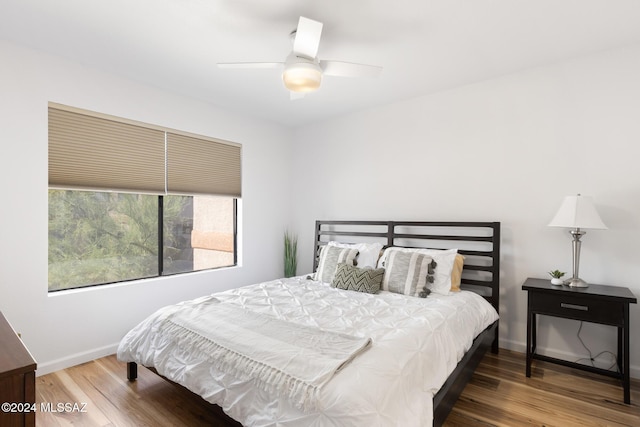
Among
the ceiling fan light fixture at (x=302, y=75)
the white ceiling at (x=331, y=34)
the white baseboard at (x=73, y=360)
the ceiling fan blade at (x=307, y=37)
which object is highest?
the white ceiling at (x=331, y=34)

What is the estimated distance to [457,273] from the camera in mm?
3080

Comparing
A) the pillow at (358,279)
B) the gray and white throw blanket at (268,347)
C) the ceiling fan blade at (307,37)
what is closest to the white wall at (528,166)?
the pillow at (358,279)

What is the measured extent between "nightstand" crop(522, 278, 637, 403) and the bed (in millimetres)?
383

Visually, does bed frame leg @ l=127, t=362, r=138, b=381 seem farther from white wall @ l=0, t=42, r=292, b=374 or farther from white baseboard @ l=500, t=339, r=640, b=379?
white baseboard @ l=500, t=339, r=640, b=379

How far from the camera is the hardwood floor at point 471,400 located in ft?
6.73

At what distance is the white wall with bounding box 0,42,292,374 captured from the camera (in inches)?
100.0

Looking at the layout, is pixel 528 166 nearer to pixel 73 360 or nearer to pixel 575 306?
pixel 575 306

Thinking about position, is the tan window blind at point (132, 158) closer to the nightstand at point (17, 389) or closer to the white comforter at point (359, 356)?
the white comforter at point (359, 356)

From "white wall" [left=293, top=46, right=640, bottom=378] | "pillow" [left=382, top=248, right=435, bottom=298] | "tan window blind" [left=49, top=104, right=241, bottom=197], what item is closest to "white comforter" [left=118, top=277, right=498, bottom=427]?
"pillow" [left=382, top=248, right=435, bottom=298]

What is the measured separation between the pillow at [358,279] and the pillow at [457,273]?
2.14 feet

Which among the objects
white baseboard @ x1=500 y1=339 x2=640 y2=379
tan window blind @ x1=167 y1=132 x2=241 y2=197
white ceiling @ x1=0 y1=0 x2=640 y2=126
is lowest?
white baseboard @ x1=500 y1=339 x2=640 y2=379

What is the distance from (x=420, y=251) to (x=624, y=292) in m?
1.49

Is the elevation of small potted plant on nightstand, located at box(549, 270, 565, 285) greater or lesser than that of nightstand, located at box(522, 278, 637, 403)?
greater

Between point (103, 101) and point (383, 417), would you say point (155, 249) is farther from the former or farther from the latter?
point (383, 417)
